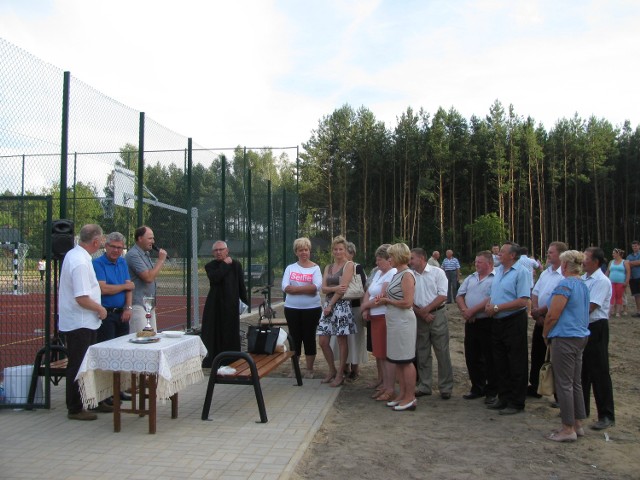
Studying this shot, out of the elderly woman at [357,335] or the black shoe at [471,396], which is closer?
the black shoe at [471,396]

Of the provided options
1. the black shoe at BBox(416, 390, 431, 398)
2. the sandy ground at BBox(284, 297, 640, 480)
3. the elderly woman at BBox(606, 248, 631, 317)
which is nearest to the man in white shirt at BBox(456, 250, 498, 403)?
the sandy ground at BBox(284, 297, 640, 480)

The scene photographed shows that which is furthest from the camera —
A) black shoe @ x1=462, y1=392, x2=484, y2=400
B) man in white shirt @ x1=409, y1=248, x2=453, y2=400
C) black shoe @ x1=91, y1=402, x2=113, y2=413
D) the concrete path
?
black shoe @ x1=462, y1=392, x2=484, y2=400

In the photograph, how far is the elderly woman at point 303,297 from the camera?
6.80 m

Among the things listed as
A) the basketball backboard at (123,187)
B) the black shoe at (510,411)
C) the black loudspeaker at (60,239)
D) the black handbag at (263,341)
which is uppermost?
the basketball backboard at (123,187)

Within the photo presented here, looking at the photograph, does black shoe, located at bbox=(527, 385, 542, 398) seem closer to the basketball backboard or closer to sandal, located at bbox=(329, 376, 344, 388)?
sandal, located at bbox=(329, 376, 344, 388)

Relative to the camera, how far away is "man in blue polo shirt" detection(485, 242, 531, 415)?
556 cm

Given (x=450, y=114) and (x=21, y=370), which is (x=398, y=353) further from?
(x=450, y=114)

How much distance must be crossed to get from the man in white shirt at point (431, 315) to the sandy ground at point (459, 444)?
0.35 meters

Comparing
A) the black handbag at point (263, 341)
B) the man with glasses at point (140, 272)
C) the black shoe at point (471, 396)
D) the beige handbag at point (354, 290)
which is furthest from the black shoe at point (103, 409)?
the black shoe at point (471, 396)

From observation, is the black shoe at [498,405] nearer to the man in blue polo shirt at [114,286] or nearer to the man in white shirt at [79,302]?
the man in blue polo shirt at [114,286]

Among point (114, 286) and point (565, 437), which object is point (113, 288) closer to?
point (114, 286)

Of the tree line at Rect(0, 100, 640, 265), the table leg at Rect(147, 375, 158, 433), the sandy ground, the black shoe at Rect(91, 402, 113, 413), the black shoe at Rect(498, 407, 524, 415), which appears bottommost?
the sandy ground

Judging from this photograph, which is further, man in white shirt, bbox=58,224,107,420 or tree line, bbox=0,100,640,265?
tree line, bbox=0,100,640,265

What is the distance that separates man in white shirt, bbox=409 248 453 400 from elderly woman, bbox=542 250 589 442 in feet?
5.04
